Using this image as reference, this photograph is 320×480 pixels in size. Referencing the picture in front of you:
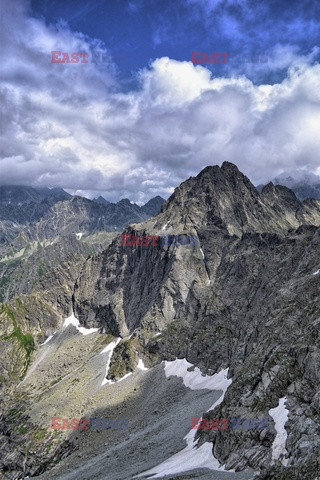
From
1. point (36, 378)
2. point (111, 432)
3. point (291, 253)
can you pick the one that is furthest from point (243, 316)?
point (36, 378)

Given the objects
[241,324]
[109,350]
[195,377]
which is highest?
[109,350]

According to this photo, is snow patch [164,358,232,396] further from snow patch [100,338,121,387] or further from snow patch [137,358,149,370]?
snow patch [100,338,121,387]

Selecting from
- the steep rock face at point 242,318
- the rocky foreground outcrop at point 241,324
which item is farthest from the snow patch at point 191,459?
the steep rock face at point 242,318

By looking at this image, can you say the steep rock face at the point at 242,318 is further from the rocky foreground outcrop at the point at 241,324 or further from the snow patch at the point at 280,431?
the snow patch at the point at 280,431

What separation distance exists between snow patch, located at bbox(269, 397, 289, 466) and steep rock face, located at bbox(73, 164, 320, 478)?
30.1 inches

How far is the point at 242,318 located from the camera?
121938mm

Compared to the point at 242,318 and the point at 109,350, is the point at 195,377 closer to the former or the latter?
the point at 242,318

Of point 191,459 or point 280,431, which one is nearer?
point 280,431

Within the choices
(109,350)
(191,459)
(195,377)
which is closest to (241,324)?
(195,377)

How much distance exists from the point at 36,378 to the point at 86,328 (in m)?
39.0

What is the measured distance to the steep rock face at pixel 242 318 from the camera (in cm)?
4645

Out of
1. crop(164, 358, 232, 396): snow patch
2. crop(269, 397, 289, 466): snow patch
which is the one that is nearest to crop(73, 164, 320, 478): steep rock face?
crop(269, 397, 289, 466): snow patch

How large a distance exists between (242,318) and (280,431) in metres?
80.4

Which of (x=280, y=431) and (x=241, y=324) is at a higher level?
(x=280, y=431)
